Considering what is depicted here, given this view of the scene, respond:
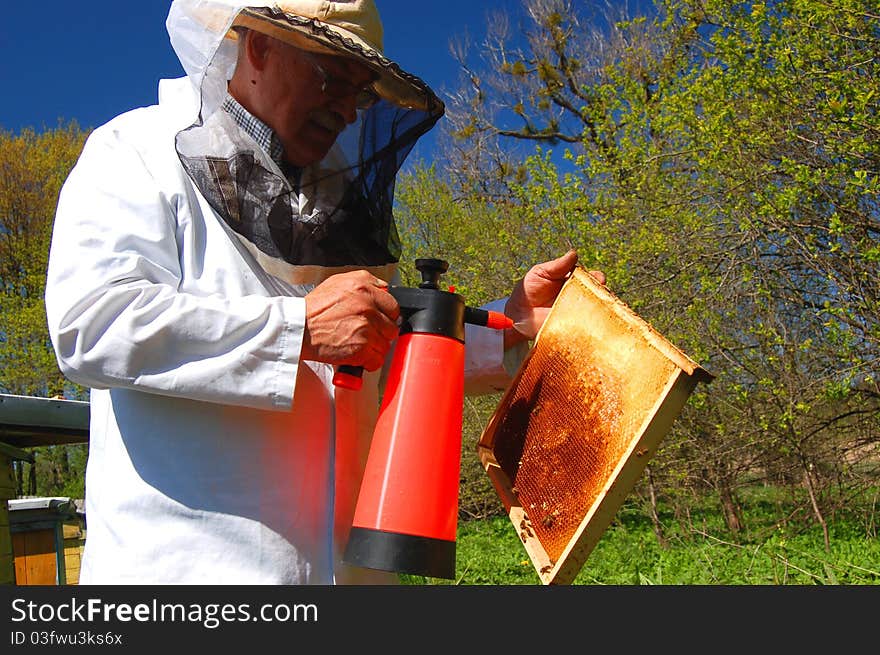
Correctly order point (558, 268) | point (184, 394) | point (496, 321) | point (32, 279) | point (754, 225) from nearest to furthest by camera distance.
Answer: point (184, 394)
point (496, 321)
point (558, 268)
point (754, 225)
point (32, 279)

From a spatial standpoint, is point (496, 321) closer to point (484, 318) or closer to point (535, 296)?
point (484, 318)

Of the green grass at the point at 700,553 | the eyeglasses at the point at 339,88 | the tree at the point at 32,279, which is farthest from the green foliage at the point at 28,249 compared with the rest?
the eyeglasses at the point at 339,88

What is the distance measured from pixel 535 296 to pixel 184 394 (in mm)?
989

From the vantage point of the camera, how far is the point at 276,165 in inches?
71.7

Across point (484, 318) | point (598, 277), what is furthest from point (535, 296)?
point (484, 318)

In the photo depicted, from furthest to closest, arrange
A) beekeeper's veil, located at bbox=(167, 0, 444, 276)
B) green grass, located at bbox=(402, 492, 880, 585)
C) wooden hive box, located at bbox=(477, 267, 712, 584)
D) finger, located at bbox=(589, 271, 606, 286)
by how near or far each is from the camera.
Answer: green grass, located at bbox=(402, 492, 880, 585) → finger, located at bbox=(589, 271, 606, 286) → beekeeper's veil, located at bbox=(167, 0, 444, 276) → wooden hive box, located at bbox=(477, 267, 712, 584)

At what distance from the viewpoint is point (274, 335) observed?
1.53 m

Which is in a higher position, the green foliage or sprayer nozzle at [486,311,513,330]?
the green foliage

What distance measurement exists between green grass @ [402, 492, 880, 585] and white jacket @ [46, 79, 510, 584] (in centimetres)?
298

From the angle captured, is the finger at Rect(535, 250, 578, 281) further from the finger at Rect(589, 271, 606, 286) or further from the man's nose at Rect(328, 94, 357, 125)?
the man's nose at Rect(328, 94, 357, 125)

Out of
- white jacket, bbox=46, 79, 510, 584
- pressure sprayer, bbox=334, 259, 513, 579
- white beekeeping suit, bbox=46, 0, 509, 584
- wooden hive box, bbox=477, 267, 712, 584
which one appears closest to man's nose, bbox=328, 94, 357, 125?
white beekeeping suit, bbox=46, 0, 509, 584

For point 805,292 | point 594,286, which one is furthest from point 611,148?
point 594,286

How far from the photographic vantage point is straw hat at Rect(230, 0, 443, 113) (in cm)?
172

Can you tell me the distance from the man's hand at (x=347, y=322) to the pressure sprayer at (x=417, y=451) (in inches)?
2.0
